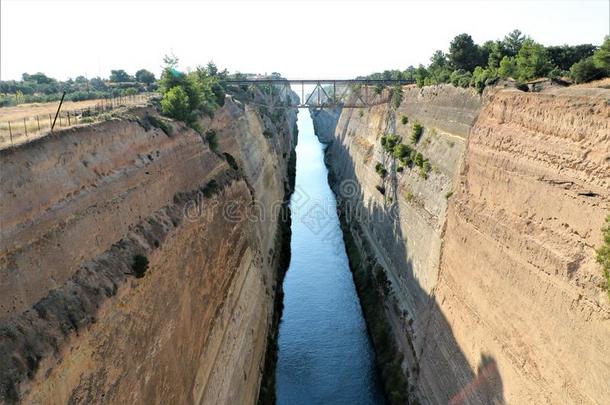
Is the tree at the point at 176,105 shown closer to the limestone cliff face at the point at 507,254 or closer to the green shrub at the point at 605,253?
the limestone cliff face at the point at 507,254

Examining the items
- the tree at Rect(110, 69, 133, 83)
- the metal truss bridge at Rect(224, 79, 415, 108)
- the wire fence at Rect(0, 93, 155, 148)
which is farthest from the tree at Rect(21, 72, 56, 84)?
the wire fence at Rect(0, 93, 155, 148)

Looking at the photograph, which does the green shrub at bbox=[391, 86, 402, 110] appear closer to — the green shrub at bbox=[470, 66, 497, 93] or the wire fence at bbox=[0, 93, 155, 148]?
the green shrub at bbox=[470, 66, 497, 93]

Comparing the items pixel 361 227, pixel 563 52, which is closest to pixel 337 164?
pixel 361 227

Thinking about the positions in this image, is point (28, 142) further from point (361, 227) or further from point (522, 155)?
point (361, 227)

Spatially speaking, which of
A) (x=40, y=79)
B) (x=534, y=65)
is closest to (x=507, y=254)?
(x=534, y=65)

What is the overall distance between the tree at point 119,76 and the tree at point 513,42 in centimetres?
3749

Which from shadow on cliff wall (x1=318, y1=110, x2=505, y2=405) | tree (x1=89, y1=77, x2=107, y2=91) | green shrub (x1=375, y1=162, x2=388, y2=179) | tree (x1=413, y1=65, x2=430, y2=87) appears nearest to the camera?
shadow on cliff wall (x1=318, y1=110, x2=505, y2=405)

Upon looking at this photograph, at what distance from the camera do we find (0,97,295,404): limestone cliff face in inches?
344

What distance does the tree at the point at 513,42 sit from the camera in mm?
28250

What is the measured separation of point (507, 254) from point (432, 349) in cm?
521

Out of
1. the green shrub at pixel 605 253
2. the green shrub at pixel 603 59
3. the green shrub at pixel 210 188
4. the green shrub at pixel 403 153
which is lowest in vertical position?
the green shrub at pixel 403 153

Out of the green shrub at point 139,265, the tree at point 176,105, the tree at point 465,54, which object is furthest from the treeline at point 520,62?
the green shrub at point 139,265

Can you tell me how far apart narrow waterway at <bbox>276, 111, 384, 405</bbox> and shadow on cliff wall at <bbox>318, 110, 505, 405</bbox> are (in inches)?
104

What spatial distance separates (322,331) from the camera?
2373 centimetres
